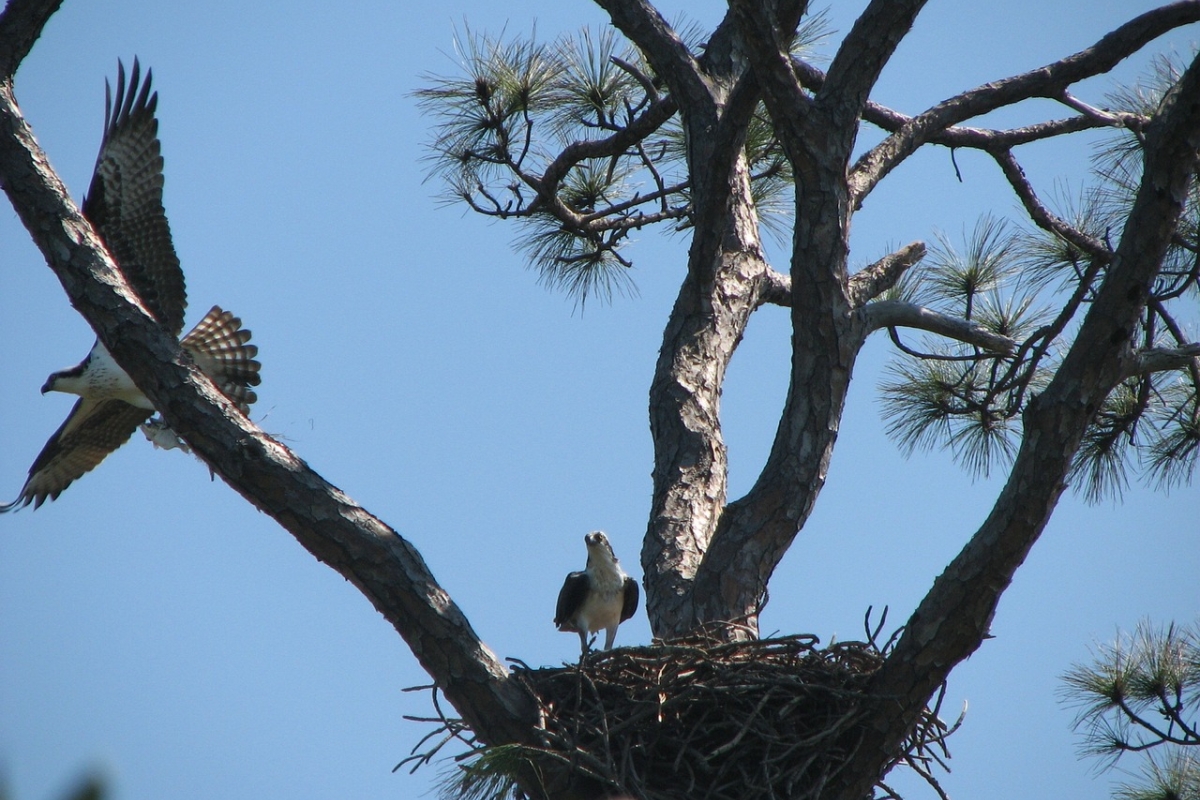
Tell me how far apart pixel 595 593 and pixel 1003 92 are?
8.46 ft

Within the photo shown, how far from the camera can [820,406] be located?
147 inches

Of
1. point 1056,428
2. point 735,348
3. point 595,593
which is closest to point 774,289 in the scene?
point 735,348

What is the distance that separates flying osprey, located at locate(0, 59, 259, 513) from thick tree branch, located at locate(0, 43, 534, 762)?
2.29 metres

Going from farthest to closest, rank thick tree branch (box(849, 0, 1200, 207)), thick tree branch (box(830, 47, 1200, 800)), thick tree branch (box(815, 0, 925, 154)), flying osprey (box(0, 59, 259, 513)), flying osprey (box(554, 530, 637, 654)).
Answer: flying osprey (box(0, 59, 259, 513)), flying osprey (box(554, 530, 637, 654)), thick tree branch (box(849, 0, 1200, 207)), thick tree branch (box(815, 0, 925, 154)), thick tree branch (box(830, 47, 1200, 800))

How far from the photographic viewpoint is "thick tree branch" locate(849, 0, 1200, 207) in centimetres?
442

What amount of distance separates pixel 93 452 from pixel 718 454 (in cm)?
357

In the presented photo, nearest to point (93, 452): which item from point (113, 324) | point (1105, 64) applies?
point (113, 324)

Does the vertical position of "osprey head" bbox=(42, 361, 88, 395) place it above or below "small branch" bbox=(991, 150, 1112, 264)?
below

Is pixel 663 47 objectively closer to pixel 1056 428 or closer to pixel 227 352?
pixel 1056 428

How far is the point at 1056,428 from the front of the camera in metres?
2.83

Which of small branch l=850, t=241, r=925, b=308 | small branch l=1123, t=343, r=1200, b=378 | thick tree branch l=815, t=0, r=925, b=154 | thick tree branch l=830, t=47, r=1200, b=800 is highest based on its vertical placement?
small branch l=850, t=241, r=925, b=308

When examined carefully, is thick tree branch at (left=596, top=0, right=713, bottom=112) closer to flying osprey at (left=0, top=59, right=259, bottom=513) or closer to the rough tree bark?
the rough tree bark

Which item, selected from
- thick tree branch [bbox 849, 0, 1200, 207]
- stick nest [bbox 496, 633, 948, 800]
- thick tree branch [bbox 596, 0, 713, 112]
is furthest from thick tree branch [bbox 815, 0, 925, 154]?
stick nest [bbox 496, 633, 948, 800]

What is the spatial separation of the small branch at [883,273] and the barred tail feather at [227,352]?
3.59 metres
